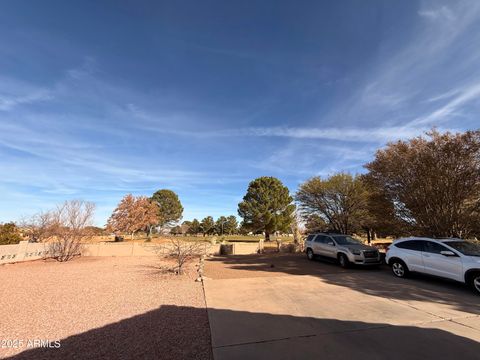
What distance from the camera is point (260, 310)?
654cm

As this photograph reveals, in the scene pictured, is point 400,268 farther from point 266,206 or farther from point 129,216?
point 129,216

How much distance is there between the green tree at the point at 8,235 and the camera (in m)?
17.9

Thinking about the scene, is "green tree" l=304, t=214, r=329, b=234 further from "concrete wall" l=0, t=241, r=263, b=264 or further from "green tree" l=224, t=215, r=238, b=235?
"green tree" l=224, t=215, r=238, b=235

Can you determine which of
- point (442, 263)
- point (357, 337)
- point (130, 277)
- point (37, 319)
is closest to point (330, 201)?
point (442, 263)

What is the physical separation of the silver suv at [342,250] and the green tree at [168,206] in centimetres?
4656

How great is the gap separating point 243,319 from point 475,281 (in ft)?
24.2

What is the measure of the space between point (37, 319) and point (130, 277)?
5.62m

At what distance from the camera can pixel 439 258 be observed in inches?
366

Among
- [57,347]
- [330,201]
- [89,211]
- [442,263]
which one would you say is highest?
[330,201]

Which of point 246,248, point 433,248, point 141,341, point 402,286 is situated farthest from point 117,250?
point 433,248

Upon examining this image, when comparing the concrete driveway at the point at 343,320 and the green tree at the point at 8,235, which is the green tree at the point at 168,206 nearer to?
the green tree at the point at 8,235

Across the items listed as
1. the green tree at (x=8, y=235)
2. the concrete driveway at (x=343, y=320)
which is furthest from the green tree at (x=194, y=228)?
the concrete driveway at (x=343, y=320)

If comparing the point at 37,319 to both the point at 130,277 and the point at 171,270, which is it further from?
the point at 171,270

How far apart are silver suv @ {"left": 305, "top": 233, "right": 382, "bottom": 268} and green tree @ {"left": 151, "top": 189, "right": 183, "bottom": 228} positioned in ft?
153
